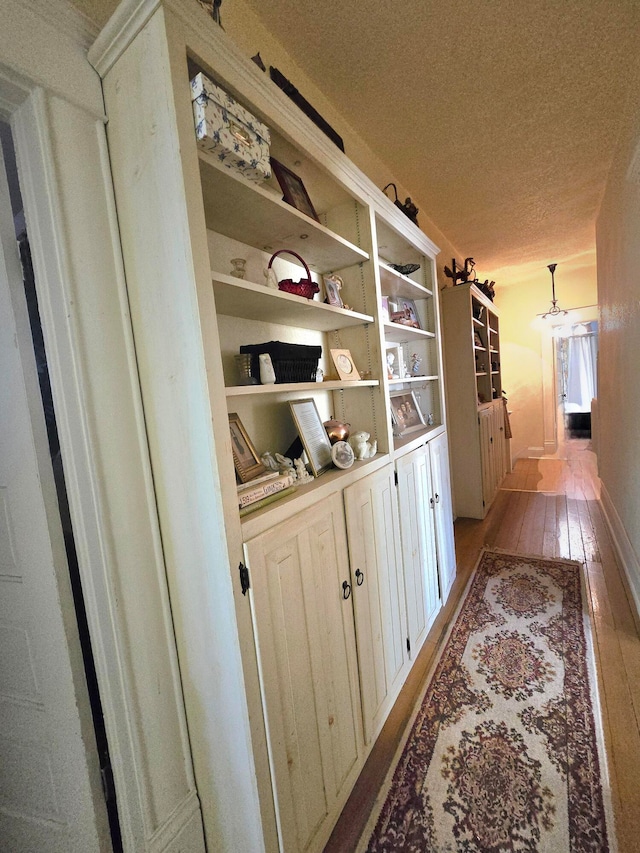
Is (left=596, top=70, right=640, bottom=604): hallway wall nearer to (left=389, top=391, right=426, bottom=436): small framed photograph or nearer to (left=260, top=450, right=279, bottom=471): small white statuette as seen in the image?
(left=389, top=391, right=426, bottom=436): small framed photograph

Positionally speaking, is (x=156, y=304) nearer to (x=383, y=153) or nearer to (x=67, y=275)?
(x=67, y=275)

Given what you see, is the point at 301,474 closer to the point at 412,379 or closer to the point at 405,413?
the point at 412,379

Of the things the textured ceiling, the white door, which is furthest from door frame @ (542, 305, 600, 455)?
the white door

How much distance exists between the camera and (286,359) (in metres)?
1.09

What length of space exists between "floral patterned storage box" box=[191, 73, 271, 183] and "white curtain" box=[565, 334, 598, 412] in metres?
5.89

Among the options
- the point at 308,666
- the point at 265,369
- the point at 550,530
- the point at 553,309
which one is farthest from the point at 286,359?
the point at 553,309

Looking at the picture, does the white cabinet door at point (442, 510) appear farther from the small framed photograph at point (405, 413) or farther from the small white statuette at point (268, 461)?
the small white statuette at point (268, 461)

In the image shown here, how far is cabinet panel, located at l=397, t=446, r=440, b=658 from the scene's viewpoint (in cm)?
162

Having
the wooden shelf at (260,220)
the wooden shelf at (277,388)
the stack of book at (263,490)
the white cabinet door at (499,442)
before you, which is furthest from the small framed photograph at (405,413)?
the white cabinet door at (499,442)

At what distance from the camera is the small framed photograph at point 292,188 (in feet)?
3.73

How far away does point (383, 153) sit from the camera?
83.0 inches

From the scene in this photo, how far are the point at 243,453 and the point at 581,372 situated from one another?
6264 mm

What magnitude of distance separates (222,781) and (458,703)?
1.05 m

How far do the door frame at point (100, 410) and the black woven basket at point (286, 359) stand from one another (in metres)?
0.33
